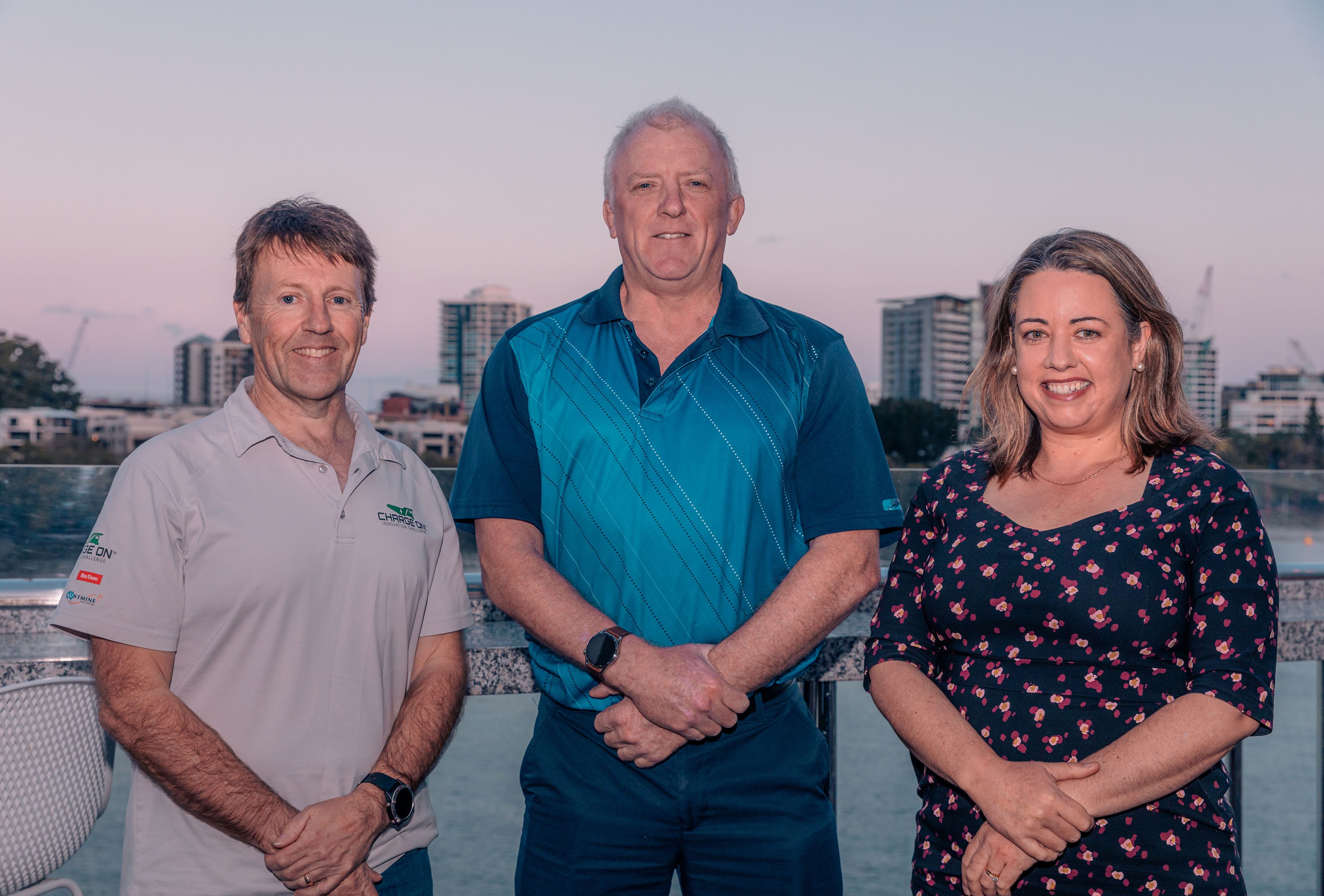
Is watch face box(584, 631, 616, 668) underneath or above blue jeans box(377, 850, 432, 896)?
above

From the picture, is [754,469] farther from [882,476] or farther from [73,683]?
[73,683]

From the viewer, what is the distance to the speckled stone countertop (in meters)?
2.58

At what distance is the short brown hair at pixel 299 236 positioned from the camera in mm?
2162

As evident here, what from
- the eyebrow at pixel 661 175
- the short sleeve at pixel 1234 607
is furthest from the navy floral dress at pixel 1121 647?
the eyebrow at pixel 661 175

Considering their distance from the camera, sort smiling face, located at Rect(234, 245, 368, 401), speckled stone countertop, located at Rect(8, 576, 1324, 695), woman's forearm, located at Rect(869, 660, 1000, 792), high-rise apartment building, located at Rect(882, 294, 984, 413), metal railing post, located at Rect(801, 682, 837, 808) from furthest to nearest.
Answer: high-rise apartment building, located at Rect(882, 294, 984, 413), metal railing post, located at Rect(801, 682, 837, 808), speckled stone countertop, located at Rect(8, 576, 1324, 695), smiling face, located at Rect(234, 245, 368, 401), woman's forearm, located at Rect(869, 660, 1000, 792)

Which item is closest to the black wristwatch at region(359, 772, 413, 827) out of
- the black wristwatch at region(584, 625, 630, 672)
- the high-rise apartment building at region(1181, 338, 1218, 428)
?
the black wristwatch at region(584, 625, 630, 672)

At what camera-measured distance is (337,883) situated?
205 centimetres

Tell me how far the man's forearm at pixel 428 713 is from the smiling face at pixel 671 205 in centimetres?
98

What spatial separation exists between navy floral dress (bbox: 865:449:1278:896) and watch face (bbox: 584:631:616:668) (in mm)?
701

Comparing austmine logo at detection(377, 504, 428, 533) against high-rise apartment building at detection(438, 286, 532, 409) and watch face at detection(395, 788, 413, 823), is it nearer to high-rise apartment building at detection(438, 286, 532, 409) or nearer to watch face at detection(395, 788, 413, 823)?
watch face at detection(395, 788, 413, 823)

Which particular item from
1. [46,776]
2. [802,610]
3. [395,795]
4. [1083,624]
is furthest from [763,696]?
[46,776]

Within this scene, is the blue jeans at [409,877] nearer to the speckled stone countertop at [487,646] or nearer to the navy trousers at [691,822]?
the navy trousers at [691,822]

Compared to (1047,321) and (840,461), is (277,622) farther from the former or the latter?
(1047,321)

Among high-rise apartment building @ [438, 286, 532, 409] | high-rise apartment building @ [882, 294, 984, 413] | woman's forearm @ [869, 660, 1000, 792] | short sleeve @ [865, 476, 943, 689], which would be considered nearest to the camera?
woman's forearm @ [869, 660, 1000, 792]
